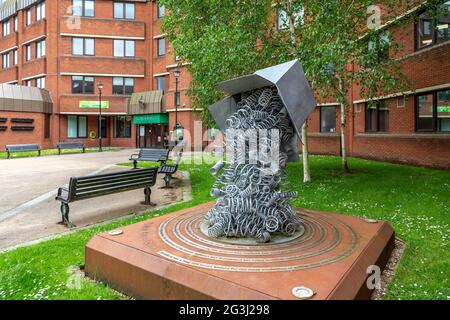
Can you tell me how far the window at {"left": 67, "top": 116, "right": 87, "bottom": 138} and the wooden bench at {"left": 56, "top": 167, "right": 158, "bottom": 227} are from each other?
27140mm

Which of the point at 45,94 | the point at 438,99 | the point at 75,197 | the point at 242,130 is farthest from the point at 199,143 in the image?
the point at 242,130

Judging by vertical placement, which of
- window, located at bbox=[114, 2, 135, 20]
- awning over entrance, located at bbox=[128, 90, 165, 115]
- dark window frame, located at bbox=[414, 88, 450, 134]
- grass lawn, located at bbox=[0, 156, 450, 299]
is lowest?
grass lawn, located at bbox=[0, 156, 450, 299]

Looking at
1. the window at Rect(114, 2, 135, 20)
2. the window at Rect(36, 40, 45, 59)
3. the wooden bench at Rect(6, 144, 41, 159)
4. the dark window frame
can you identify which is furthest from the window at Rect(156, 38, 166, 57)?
the dark window frame

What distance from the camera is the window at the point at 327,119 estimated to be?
68.7 feet

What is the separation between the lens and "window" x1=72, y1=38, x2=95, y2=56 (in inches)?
1217

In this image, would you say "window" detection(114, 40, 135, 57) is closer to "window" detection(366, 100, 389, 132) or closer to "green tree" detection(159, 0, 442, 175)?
"green tree" detection(159, 0, 442, 175)

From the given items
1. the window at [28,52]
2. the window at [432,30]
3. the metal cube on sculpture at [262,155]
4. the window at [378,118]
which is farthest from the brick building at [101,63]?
the metal cube on sculpture at [262,155]

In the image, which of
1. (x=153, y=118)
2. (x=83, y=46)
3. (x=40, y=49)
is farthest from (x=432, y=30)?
(x=40, y=49)

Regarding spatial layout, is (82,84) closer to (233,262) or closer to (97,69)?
(97,69)

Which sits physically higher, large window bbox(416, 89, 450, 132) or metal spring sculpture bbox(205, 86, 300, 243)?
large window bbox(416, 89, 450, 132)

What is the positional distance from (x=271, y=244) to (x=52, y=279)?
2.74 m

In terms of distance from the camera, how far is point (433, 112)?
45.0 ft

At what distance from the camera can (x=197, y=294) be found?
10.5 feet
